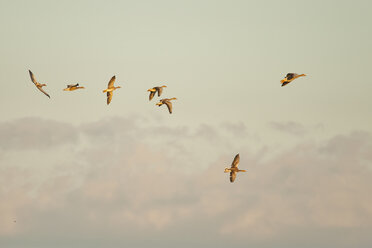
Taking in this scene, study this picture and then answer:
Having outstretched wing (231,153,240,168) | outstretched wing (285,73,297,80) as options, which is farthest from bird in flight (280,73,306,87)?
outstretched wing (231,153,240,168)

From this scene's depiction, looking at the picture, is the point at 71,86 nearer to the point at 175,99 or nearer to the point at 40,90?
the point at 40,90

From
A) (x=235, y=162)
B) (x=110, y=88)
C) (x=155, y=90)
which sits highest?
(x=110, y=88)

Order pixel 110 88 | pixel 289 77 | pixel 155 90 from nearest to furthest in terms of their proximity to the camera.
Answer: pixel 289 77
pixel 155 90
pixel 110 88

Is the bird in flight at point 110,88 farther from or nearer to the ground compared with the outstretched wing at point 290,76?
farther from the ground

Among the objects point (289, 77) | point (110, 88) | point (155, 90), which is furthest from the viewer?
point (110, 88)

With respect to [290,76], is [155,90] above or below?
above

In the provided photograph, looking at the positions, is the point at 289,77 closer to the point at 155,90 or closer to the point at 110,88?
the point at 155,90

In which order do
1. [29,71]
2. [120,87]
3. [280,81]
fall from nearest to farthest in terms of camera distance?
[280,81] → [29,71] → [120,87]

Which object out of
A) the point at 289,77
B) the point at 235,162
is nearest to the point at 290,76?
the point at 289,77

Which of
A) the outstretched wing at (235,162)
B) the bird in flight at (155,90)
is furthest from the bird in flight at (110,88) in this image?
the outstretched wing at (235,162)

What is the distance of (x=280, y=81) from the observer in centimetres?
9800

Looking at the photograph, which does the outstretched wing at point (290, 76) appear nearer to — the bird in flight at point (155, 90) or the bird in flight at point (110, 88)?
the bird in flight at point (155, 90)

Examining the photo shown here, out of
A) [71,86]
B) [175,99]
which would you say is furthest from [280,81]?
[71,86]

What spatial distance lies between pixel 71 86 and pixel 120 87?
7.91 metres
